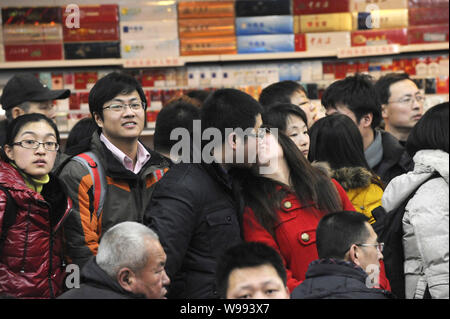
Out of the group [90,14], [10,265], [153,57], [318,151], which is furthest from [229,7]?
[10,265]

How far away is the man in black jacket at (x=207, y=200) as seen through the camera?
231 cm

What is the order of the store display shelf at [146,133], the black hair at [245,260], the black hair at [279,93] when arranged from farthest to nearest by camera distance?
the store display shelf at [146,133], the black hair at [279,93], the black hair at [245,260]

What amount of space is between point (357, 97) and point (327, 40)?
1700 mm

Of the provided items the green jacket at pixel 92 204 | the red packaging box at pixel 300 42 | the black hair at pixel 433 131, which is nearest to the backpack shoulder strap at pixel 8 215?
the green jacket at pixel 92 204

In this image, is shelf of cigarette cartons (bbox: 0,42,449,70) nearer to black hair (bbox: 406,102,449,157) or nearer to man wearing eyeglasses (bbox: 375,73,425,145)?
man wearing eyeglasses (bbox: 375,73,425,145)

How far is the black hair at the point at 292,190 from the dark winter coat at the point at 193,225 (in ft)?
0.35

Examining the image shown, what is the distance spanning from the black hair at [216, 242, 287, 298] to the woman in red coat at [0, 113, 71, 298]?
2.72 feet

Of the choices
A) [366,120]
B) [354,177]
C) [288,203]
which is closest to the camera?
[288,203]

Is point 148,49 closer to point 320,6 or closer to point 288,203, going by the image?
point 320,6

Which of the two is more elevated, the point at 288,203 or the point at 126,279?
the point at 288,203

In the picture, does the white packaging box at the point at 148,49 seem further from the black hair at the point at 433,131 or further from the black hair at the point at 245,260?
the black hair at the point at 245,260

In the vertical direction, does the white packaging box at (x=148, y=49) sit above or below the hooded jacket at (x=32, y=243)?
above

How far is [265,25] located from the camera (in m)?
5.52

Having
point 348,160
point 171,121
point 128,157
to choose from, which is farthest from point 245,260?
point 171,121
